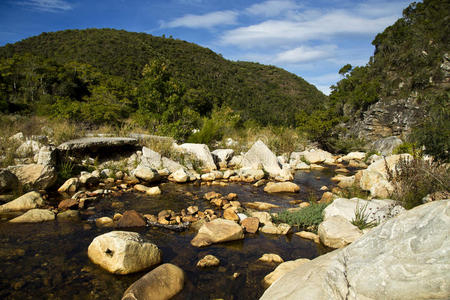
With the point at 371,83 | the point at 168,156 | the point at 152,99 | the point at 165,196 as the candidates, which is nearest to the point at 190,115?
the point at 152,99

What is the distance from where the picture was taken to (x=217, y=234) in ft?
13.6

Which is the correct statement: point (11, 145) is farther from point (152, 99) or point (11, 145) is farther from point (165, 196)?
point (152, 99)

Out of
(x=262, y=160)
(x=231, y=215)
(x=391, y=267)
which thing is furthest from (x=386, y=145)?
(x=391, y=267)

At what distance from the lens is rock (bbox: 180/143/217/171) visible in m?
9.91

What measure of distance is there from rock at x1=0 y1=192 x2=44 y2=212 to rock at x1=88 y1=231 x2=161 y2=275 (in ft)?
8.59

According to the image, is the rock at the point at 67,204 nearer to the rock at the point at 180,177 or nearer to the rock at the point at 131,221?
the rock at the point at 131,221

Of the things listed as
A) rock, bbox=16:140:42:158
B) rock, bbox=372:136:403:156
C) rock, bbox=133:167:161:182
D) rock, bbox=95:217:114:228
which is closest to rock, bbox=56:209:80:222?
rock, bbox=95:217:114:228

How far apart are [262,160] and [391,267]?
8514mm

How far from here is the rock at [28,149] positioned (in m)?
7.51

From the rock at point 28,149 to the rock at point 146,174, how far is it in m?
3.13

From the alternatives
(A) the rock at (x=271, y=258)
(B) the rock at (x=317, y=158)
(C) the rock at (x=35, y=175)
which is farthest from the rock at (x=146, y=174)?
(B) the rock at (x=317, y=158)

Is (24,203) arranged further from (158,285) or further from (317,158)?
(317,158)

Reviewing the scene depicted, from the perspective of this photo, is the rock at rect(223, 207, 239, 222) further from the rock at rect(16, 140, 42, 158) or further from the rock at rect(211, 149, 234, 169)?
the rock at rect(16, 140, 42, 158)

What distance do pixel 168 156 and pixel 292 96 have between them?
51.8 m
